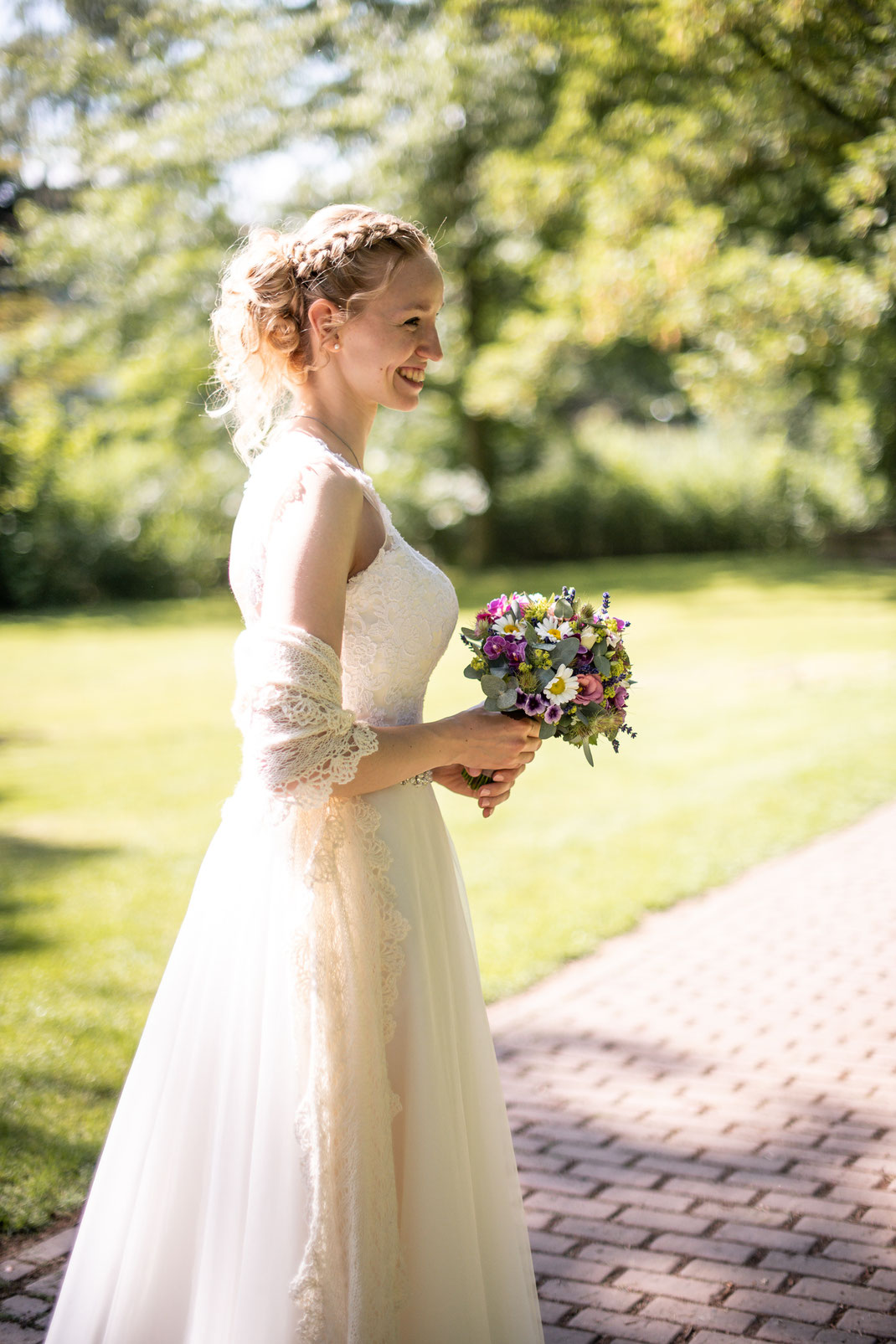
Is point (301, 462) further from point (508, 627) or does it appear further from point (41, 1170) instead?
point (41, 1170)

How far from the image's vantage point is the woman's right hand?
8.24 feet

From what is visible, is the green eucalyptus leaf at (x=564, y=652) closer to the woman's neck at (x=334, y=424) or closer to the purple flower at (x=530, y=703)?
the purple flower at (x=530, y=703)

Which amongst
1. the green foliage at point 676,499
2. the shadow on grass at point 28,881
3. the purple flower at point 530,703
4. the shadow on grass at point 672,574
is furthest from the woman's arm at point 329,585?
the green foliage at point 676,499

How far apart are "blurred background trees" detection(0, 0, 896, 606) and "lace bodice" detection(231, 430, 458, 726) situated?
3.04 meters

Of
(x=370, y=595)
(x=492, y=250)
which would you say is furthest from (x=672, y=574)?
(x=370, y=595)

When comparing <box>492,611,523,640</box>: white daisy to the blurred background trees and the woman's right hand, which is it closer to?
the woman's right hand

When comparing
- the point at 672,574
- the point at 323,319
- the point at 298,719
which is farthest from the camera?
the point at 672,574

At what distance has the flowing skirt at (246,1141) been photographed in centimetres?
236

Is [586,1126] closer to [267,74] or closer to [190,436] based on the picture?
[267,74]

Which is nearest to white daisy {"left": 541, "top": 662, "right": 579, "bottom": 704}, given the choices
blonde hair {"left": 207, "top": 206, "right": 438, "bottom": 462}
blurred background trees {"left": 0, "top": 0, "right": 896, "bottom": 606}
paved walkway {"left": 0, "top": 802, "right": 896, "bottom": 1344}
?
blonde hair {"left": 207, "top": 206, "right": 438, "bottom": 462}

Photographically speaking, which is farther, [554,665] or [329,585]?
[554,665]

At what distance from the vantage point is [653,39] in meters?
11.1

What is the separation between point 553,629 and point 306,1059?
3.06 feet

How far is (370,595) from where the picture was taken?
2.43 meters
